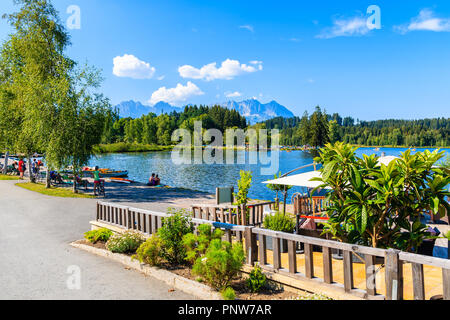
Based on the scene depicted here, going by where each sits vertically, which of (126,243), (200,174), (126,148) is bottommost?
(200,174)

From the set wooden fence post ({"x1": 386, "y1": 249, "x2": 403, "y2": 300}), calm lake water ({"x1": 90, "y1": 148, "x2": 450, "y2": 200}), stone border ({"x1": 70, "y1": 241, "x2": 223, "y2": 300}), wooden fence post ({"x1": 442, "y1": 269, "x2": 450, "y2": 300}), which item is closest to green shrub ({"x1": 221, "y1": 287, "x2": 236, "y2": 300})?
stone border ({"x1": 70, "y1": 241, "x2": 223, "y2": 300})

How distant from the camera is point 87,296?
6664mm

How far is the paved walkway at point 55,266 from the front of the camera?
6.85 metres

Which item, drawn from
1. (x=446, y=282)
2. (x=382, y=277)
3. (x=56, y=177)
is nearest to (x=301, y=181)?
(x=382, y=277)

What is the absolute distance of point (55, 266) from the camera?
28.5 feet

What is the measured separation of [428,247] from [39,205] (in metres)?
18.7

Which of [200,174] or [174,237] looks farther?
[200,174]

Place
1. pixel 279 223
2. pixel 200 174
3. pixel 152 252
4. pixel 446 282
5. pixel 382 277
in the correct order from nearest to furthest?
pixel 446 282, pixel 382 277, pixel 152 252, pixel 279 223, pixel 200 174

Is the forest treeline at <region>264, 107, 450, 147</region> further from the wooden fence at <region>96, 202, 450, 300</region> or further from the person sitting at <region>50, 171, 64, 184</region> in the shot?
the wooden fence at <region>96, 202, 450, 300</region>

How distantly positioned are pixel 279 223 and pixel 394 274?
4635mm

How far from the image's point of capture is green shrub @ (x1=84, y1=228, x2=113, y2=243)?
34.1ft

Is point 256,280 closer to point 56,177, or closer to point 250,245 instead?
point 250,245
